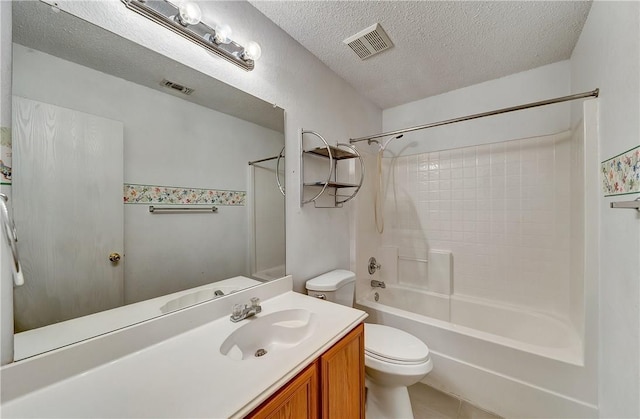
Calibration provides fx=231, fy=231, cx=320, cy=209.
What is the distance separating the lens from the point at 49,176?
2.29 ft

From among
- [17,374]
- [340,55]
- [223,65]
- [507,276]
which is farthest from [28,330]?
[507,276]

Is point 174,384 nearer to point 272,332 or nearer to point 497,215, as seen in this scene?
point 272,332

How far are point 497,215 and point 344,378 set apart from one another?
73.9 inches

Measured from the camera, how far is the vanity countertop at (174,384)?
56 cm

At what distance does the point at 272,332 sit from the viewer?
3.61 feet

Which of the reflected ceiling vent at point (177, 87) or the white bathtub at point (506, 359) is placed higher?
the reflected ceiling vent at point (177, 87)

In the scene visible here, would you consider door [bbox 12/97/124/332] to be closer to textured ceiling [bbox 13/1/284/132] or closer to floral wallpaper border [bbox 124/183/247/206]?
floral wallpaper border [bbox 124/183/247/206]

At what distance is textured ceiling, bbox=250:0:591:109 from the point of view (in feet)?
4.16

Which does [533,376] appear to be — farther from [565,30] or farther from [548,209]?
[565,30]

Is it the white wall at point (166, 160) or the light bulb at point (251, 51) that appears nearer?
the white wall at point (166, 160)

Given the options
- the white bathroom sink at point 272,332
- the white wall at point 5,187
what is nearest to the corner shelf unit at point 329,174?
the white bathroom sink at point 272,332

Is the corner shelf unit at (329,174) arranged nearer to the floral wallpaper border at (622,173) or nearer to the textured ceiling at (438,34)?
the textured ceiling at (438,34)

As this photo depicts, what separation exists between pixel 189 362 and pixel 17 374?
0.40m

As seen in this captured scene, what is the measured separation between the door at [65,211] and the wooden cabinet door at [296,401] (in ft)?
2.13
